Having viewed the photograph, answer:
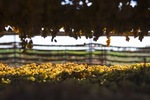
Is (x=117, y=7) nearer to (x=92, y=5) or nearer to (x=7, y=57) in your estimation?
(x=92, y=5)

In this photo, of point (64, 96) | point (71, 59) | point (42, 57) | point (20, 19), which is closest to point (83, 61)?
point (71, 59)

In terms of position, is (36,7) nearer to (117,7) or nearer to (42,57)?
(117,7)

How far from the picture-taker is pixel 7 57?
1633cm

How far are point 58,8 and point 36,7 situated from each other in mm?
721

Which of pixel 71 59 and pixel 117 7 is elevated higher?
pixel 117 7

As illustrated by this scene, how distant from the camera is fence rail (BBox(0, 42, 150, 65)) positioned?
16.2 metres

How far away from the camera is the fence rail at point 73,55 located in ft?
53.0

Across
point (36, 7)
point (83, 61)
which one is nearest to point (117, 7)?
point (36, 7)

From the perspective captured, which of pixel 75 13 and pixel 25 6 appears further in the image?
pixel 75 13

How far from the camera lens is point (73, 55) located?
54.1ft

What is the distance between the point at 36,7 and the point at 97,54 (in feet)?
38.7

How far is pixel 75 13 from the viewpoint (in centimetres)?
553

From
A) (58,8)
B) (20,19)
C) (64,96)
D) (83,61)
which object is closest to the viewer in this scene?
(64,96)

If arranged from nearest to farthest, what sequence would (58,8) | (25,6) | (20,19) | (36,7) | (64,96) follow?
(64,96) < (36,7) < (25,6) < (58,8) < (20,19)
